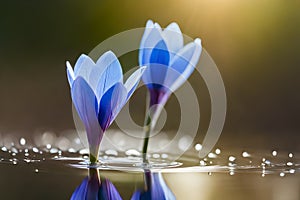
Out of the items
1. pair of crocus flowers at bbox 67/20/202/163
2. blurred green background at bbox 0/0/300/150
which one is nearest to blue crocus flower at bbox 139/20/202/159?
pair of crocus flowers at bbox 67/20/202/163

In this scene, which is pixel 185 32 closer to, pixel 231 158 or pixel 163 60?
pixel 231 158

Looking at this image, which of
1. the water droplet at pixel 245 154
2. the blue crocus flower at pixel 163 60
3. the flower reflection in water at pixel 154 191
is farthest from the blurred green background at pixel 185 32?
the flower reflection in water at pixel 154 191

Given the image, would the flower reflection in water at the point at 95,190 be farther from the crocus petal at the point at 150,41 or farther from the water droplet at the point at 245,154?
the water droplet at the point at 245,154

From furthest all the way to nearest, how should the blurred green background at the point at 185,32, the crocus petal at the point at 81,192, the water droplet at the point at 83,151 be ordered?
the blurred green background at the point at 185,32 < the water droplet at the point at 83,151 < the crocus petal at the point at 81,192

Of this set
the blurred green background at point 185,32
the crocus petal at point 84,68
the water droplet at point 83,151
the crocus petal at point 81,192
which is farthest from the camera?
the blurred green background at point 185,32

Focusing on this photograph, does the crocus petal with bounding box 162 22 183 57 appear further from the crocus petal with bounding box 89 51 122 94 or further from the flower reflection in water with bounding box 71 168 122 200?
the flower reflection in water with bounding box 71 168 122 200

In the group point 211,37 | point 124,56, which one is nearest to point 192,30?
point 211,37

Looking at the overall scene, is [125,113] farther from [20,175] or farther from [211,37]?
[20,175]
